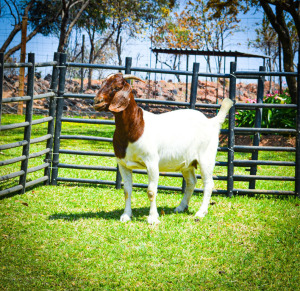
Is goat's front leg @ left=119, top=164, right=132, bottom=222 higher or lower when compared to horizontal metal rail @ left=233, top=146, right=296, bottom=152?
lower

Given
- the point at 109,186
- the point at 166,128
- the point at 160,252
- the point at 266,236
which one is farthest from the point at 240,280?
the point at 109,186

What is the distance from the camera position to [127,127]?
6.18 meters

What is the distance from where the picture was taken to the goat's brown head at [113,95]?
5.98 metres

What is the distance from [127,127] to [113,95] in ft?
1.56

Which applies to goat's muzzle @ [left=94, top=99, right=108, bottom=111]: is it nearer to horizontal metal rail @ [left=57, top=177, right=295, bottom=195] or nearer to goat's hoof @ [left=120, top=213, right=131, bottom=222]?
goat's hoof @ [left=120, top=213, right=131, bottom=222]

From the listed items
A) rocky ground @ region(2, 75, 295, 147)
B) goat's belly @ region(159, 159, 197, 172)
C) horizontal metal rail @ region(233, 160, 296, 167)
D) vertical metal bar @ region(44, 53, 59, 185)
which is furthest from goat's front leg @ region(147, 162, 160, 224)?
rocky ground @ region(2, 75, 295, 147)

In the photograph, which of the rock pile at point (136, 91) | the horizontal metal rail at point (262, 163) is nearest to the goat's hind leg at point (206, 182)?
the horizontal metal rail at point (262, 163)

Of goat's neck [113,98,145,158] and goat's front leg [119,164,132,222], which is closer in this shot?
goat's neck [113,98,145,158]

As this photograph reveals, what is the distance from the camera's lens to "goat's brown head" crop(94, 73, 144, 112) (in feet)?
19.6

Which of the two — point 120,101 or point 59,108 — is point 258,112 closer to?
point 120,101

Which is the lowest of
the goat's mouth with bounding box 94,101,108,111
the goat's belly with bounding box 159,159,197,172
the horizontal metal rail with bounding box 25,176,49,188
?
the horizontal metal rail with bounding box 25,176,49,188

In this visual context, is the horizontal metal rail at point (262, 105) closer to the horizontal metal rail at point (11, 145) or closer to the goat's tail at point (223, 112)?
the goat's tail at point (223, 112)

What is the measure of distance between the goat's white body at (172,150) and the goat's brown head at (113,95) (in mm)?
557

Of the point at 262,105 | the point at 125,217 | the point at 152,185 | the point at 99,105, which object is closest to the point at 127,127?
the point at 99,105
